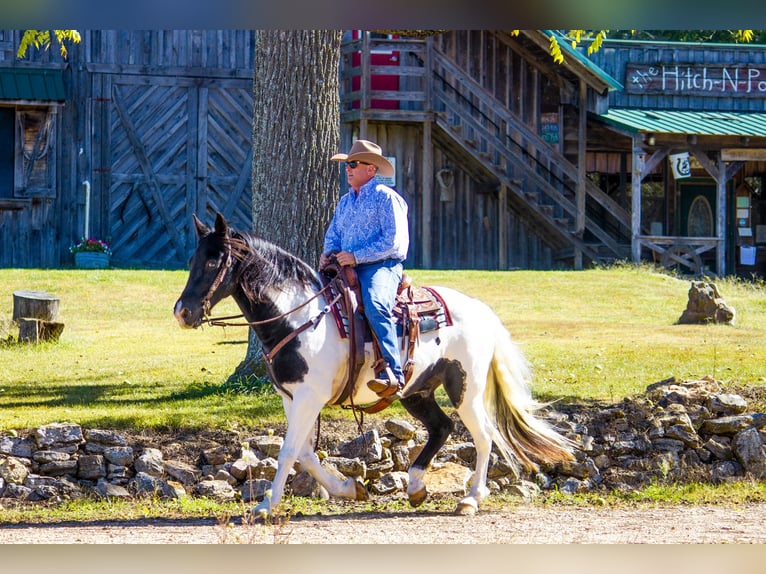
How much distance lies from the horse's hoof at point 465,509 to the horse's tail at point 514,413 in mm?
644

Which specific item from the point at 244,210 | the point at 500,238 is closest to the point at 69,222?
the point at 244,210

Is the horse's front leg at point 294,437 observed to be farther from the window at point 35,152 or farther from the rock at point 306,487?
the window at point 35,152

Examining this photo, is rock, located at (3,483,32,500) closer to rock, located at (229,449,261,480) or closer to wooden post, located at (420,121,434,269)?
rock, located at (229,449,261,480)

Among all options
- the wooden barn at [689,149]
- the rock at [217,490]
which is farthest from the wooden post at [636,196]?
the rock at [217,490]

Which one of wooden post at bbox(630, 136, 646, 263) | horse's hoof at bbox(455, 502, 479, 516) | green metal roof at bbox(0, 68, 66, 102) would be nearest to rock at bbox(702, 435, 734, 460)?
horse's hoof at bbox(455, 502, 479, 516)

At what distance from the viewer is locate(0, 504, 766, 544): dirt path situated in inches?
315

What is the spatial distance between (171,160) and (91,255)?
3.23 m

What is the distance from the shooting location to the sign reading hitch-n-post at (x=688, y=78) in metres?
28.0

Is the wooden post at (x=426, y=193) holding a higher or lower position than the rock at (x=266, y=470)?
higher

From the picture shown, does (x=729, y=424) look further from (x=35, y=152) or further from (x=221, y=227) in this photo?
(x=35, y=152)

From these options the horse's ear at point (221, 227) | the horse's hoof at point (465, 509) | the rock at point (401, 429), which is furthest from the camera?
the rock at point (401, 429)

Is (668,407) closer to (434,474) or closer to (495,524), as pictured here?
(434,474)

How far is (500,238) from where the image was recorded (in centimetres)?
2578
